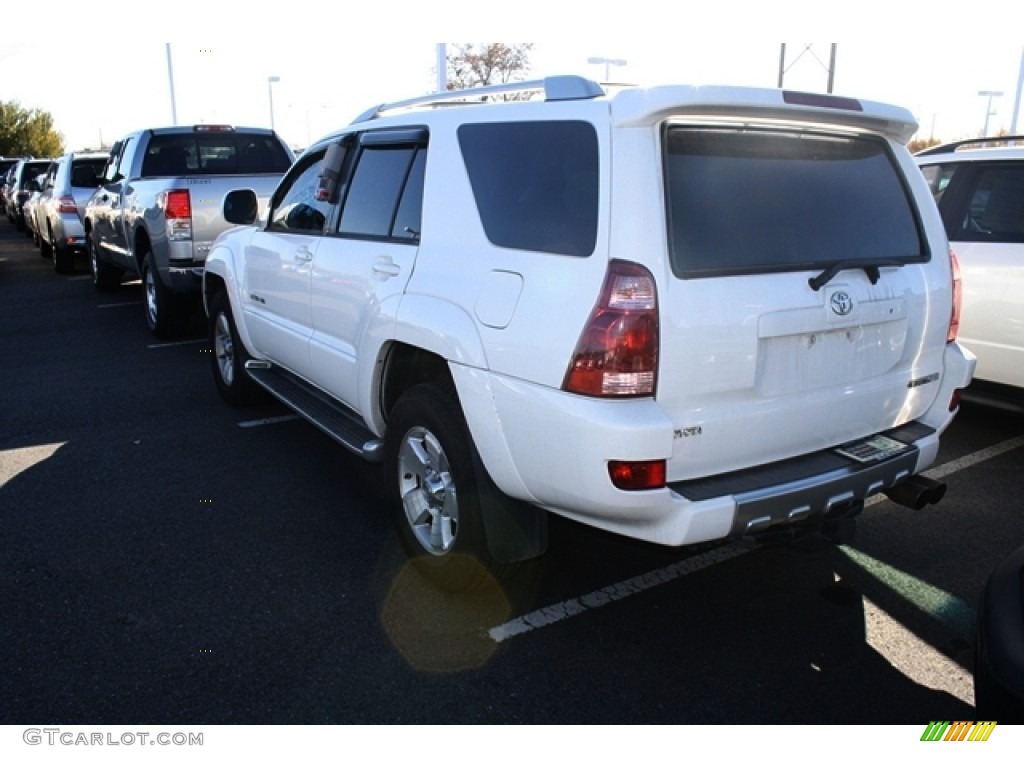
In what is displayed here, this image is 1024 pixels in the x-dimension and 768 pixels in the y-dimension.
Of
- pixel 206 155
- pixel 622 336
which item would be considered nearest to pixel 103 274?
pixel 206 155

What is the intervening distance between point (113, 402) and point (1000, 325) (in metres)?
6.30

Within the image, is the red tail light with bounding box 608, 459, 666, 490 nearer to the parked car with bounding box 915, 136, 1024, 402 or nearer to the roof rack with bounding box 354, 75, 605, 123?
the roof rack with bounding box 354, 75, 605, 123

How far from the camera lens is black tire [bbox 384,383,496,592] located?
10.8 ft

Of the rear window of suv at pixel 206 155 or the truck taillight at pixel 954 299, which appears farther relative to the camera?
the rear window of suv at pixel 206 155

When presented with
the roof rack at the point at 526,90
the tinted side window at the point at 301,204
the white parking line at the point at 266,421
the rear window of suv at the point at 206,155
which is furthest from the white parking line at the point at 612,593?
the rear window of suv at the point at 206,155

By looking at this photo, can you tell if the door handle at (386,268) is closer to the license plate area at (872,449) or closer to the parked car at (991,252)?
the license plate area at (872,449)

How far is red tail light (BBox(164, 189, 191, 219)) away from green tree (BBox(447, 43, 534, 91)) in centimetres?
1845

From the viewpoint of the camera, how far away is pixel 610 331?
8.85 ft

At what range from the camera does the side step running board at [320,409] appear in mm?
4016

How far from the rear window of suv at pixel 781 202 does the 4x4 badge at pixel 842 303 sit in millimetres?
128

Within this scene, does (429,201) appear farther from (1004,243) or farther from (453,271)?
(1004,243)

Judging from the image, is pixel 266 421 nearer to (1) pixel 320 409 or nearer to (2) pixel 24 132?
(1) pixel 320 409

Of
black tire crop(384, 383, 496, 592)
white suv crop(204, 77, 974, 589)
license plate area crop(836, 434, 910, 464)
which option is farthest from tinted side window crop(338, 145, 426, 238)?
license plate area crop(836, 434, 910, 464)

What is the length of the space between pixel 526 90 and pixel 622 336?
1315mm
